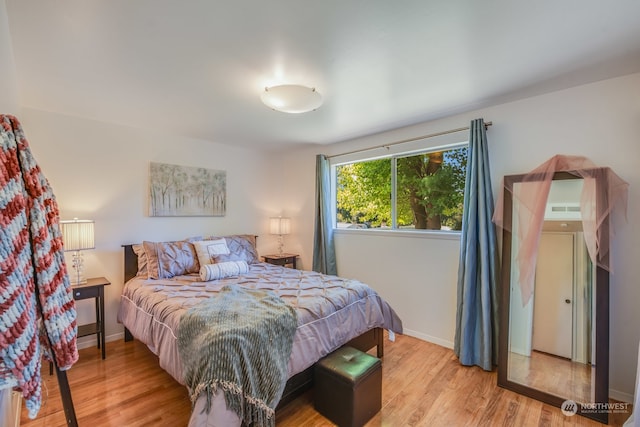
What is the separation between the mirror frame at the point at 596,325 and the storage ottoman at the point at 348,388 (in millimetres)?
1140

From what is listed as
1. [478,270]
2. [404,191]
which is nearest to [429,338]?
[478,270]

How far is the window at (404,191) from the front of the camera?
304 cm

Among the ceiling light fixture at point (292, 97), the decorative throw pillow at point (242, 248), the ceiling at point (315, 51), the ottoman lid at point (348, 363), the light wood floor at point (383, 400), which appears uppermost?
the ceiling at point (315, 51)

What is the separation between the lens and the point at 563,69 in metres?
2.00

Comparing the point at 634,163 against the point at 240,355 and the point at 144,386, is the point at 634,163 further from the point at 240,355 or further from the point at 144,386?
the point at 144,386

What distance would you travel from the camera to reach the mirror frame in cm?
194

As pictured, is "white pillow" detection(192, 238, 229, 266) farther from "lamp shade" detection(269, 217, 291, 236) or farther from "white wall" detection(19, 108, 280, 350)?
"lamp shade" detection(269, 217, 291, 236)

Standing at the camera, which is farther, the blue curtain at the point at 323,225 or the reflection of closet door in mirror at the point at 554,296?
the blue curtain at the point at 323,225

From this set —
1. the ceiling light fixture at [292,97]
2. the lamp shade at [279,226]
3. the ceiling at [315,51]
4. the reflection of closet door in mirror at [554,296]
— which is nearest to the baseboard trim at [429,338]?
the reflection of closet door in mirror at [554,296]

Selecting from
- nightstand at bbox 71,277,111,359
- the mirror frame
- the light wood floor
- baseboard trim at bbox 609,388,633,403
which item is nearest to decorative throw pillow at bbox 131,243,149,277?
nightstand at bbox 71,277,111,359

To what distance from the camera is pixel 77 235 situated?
2562 mm

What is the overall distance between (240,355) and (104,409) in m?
1.27

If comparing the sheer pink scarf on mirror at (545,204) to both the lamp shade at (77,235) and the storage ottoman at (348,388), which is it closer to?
the storage ottoman at (348,388)

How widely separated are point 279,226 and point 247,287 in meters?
1.82
